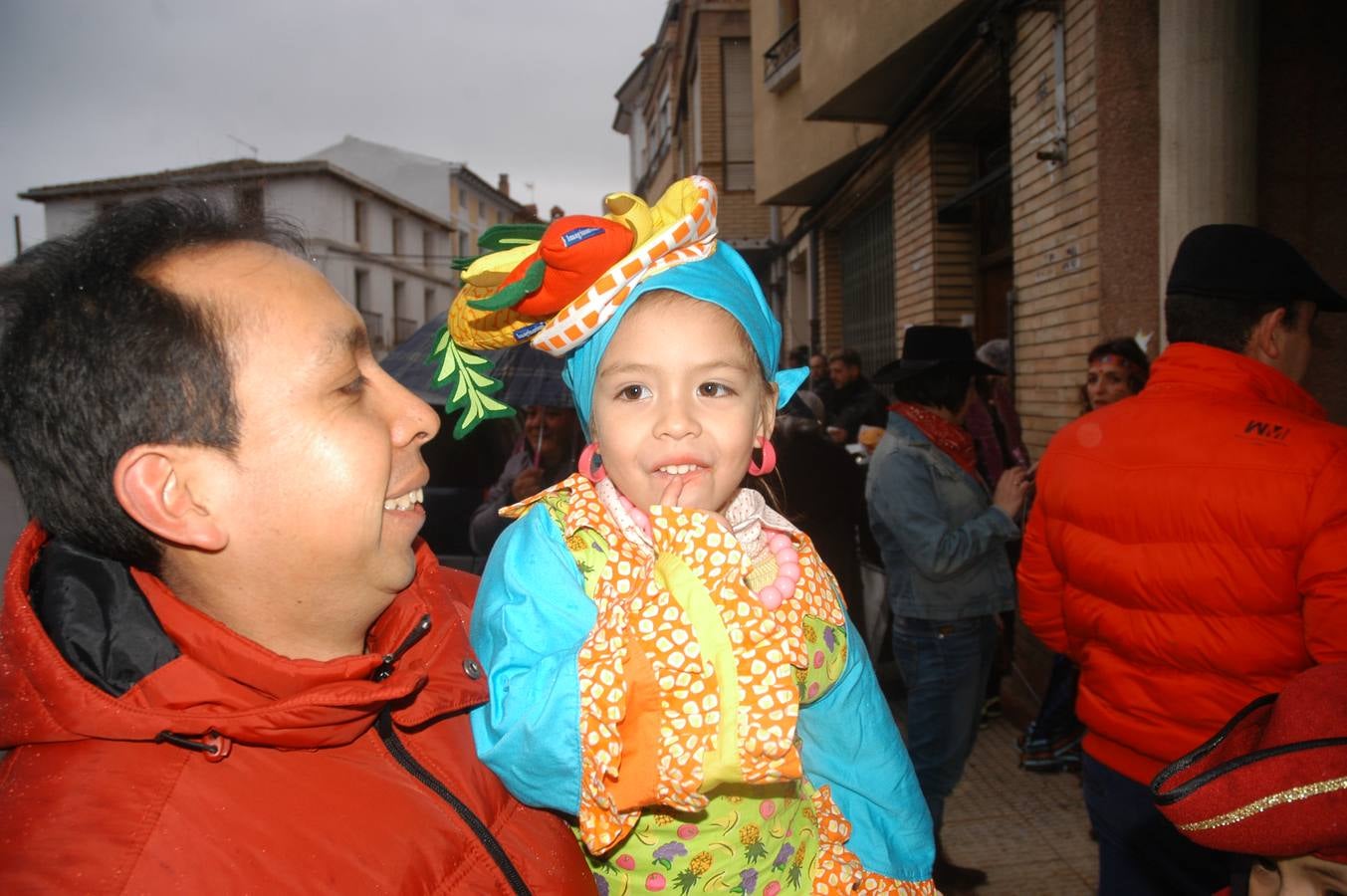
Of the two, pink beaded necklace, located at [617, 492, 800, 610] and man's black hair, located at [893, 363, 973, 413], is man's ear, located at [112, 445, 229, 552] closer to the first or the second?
pink beaded necklace, located at [617, 492, 800, 610]

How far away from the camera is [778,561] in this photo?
68.6 inches

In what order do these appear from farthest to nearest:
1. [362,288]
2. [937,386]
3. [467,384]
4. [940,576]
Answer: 1. [362,288]
2. [937,386]
3. [940,576]
4. [467,384]

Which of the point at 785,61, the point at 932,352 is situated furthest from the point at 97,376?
the point at 785,61

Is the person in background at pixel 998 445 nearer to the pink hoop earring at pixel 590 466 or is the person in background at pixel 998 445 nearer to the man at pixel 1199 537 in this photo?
the man at pixel 1199 537

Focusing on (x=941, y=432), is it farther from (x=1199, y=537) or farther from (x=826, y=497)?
(x=1199, y=537)

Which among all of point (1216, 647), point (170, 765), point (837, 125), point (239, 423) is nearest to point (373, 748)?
point (170, 765)

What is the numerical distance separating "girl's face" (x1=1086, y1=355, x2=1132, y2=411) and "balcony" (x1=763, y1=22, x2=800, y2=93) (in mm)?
7402

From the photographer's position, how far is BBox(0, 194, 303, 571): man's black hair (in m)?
1.10

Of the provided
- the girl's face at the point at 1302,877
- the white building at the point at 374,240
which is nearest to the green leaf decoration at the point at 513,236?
the girl's face at the point at 1302,877

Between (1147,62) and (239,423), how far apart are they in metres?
5.08

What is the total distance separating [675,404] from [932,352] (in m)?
2.84

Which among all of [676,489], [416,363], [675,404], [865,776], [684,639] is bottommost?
[865,776]

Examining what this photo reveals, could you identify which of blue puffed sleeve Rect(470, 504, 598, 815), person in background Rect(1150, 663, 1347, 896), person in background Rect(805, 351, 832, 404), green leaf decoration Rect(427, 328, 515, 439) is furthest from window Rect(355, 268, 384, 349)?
person in background Rect(1150, 663, 1347, 896)

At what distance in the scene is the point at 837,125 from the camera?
9953 mm
